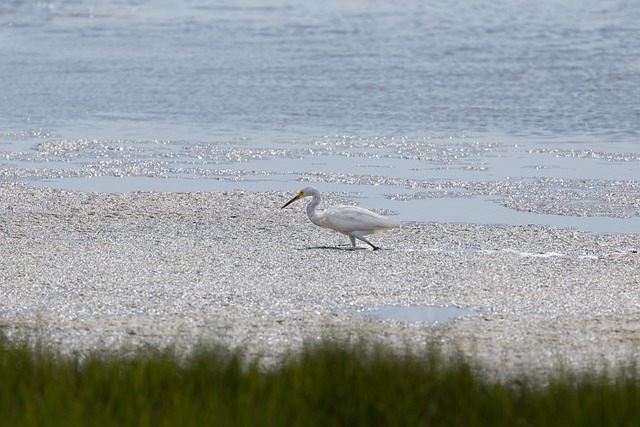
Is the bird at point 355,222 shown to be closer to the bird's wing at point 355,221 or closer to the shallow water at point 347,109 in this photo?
the bird's wing at point 355,221

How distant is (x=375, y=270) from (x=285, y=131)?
11.8 meters

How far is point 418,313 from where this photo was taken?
1063 cm

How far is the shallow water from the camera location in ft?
59.8

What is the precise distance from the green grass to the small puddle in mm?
2988

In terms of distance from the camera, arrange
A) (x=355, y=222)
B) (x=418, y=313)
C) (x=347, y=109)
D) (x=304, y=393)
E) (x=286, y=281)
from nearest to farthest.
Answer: (x=304, y=393), (x=418, y=313), (x=286, y=281), (x=355, y=222), (x=347, y=109)

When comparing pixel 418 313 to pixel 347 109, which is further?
pixel 347 109

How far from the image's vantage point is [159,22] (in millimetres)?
47875

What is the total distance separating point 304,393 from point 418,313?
3.99 meters

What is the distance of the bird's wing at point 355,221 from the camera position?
1345cm

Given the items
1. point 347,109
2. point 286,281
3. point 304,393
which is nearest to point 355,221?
point 286,281

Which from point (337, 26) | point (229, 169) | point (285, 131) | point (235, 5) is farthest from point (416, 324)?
point (235, 5)

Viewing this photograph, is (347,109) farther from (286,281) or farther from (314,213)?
(286,281)

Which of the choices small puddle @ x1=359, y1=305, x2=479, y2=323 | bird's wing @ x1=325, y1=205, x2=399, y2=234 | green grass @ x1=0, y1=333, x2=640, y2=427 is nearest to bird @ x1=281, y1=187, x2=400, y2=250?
bird's wing @ x1=325, y1=205, x2=399, y2=234

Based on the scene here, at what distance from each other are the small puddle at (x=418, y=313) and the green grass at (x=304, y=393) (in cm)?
299
